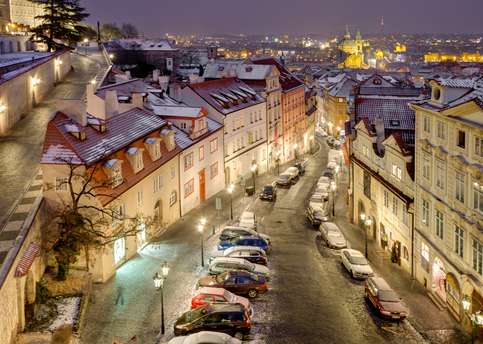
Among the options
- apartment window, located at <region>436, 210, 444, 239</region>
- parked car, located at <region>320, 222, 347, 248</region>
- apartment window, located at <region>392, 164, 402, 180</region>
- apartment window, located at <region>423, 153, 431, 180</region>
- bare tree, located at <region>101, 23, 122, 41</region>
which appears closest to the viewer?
apartment window, located at <region>436, 210, 444, 239</region>

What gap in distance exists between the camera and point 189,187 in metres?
46.3

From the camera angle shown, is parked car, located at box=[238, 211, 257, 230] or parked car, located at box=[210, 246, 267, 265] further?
parked car, located at box=[238, 211, 257, 230]

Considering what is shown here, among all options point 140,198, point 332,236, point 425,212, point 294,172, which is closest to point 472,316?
point 425,212

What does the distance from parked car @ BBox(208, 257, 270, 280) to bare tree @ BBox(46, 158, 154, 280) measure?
248 inches

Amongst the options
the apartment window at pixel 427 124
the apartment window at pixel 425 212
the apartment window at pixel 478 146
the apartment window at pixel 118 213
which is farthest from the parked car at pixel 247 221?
the apartment window at pixel 478 146

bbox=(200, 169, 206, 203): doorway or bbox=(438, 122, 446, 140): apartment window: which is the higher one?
bbox=(438, 122, 446, 140): apartment window

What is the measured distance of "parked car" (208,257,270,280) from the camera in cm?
3206

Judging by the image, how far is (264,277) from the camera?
31422 millimetres

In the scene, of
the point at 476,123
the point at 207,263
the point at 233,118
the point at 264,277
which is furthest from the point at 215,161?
the point at 476,123

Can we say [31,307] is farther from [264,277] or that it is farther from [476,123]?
[476,123]

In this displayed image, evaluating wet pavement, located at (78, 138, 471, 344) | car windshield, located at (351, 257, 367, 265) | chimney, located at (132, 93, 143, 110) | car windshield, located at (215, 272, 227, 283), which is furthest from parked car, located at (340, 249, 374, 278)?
chimney, located at (132, 93, 143, 110)

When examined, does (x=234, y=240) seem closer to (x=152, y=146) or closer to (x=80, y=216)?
(x=152, y=146)

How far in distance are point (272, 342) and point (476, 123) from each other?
15.4 meters

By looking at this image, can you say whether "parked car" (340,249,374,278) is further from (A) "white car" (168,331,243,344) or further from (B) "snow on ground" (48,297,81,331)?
(B) "snow on ground" (48,297,81,331)
